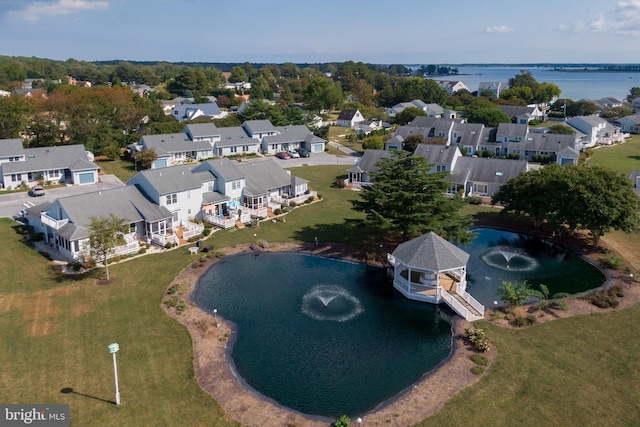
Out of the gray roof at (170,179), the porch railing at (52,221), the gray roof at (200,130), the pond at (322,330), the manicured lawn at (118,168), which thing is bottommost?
the pond at (322,330)

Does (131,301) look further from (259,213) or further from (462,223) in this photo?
(462,223)

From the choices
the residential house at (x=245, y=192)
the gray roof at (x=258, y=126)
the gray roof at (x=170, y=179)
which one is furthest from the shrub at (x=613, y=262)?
the gray roof at (x=258, y=126)

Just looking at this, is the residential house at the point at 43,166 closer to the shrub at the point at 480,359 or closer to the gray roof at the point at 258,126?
the gray roof at the point at 258,126

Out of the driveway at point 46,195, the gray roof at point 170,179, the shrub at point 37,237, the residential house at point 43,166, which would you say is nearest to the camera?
the shrub at point 37,237

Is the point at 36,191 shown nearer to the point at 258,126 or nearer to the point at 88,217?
the point at 88,217

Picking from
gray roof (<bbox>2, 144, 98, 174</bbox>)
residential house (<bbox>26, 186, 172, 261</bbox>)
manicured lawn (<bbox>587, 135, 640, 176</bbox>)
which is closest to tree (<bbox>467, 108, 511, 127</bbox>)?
manicured lawn (<bbox>587, 135, 640, 176</bbox>)

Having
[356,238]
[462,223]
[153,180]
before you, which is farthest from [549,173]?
[153,180]

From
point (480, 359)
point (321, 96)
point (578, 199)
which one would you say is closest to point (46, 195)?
point (480, 359)
